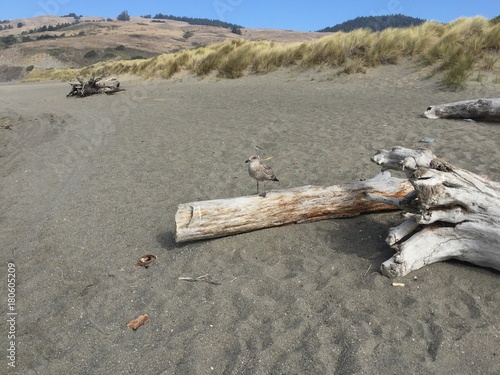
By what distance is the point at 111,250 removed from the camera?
426 centimetres

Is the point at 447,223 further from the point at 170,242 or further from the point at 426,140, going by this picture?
the point at 426,140

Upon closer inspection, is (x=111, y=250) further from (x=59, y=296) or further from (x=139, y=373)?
(x=139, y=373)

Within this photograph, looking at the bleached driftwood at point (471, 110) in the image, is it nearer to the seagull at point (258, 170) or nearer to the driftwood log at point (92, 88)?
the seagull at point (258, 170)

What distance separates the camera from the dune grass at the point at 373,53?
11.8m

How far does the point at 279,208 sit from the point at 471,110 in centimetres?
595

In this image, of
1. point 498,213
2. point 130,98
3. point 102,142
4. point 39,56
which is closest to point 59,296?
point 498,213

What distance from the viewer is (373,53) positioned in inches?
558

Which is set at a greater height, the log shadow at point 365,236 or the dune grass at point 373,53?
the dune grass at point 373,53

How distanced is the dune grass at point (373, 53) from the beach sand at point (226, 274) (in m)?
5.08

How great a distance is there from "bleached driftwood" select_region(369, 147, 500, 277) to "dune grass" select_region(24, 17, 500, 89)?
8.43m

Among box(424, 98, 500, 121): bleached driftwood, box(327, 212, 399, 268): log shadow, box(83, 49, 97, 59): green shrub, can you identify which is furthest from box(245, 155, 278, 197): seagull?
box(83, 49, 97, 59): green shrub

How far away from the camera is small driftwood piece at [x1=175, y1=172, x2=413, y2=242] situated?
4.00 m

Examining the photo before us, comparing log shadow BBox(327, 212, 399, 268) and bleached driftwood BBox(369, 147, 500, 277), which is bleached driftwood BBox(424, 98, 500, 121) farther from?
bleached driftwood BBox(369, 147, 500, 277)

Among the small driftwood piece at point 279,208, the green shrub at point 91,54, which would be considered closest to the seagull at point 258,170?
the small driftwood piece at point 279,208
